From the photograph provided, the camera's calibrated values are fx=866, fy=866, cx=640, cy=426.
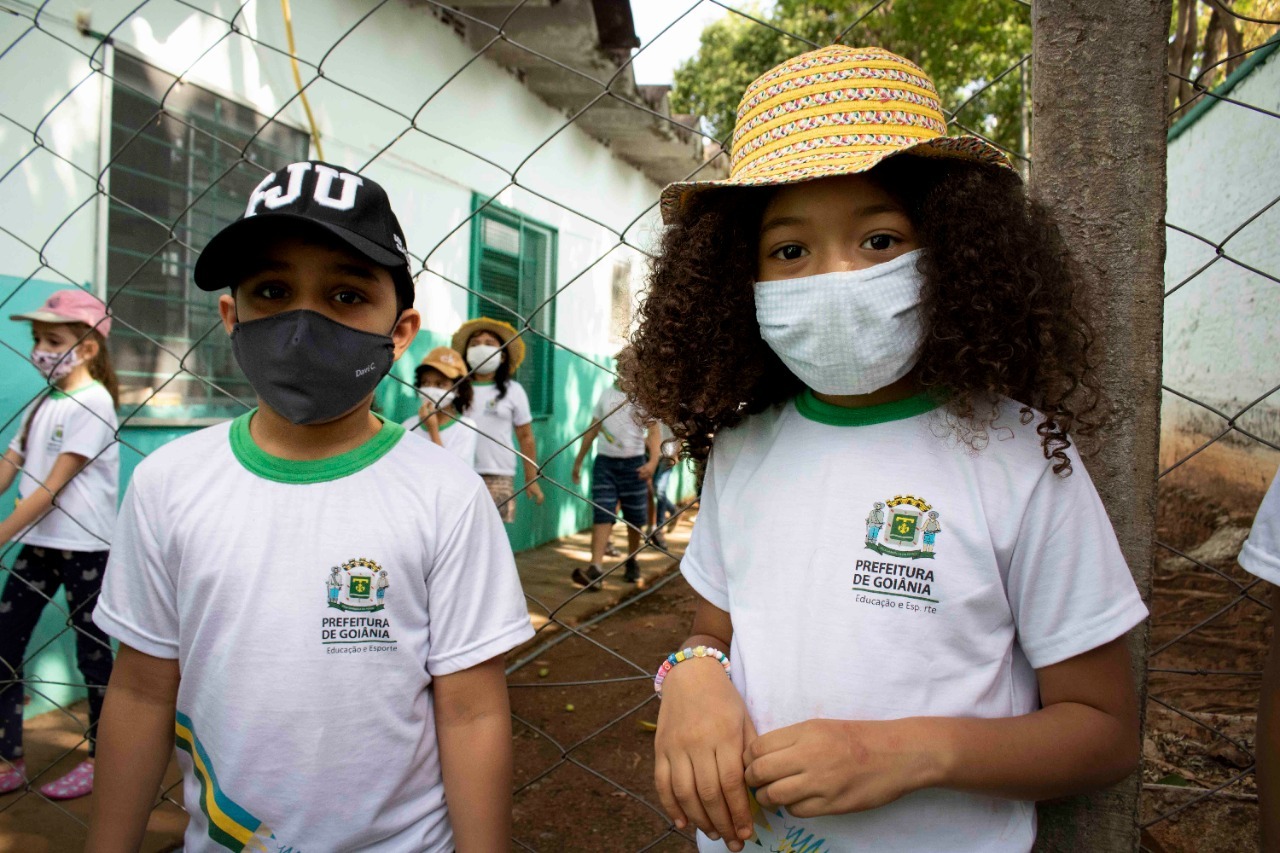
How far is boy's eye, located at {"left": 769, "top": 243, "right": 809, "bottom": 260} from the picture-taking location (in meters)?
1.00

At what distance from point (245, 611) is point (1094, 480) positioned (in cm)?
103

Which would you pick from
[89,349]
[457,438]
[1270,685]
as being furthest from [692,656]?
[457,438]

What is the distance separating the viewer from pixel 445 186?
5.38m

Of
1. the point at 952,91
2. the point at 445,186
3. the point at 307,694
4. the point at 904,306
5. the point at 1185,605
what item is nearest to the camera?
the point at 904,306

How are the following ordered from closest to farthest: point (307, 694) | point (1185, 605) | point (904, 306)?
point (904, 306), point (307, 694), point (1185, 605)

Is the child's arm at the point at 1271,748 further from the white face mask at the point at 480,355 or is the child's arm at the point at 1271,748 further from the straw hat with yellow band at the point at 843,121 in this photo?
the white face mask at the point at 480,355

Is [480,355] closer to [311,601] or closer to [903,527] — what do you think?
[311,601]

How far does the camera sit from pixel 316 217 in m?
1.11

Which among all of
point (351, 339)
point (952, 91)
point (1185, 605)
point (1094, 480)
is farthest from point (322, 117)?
point (952, 91)

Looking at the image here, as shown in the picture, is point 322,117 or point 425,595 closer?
point 425,595

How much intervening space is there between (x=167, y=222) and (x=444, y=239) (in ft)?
9.91

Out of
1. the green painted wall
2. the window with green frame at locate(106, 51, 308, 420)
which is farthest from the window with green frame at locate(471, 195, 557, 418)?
the window with green frame at locate(106, 51, 308, 420)

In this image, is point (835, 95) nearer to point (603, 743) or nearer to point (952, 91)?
point (603, 743)

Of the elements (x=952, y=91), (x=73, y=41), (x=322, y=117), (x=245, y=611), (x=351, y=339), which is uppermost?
(x=952, y=91)
